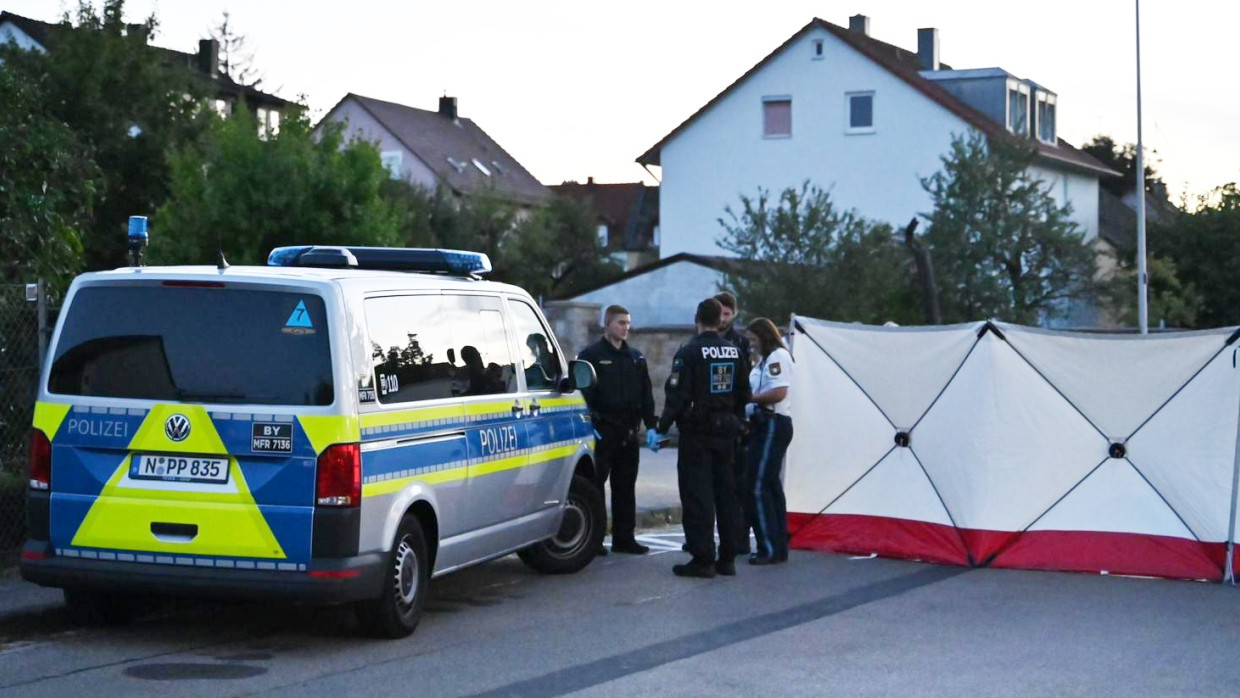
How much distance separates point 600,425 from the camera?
1200 cm

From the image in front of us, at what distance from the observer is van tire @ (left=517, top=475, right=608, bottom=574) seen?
11203 mm

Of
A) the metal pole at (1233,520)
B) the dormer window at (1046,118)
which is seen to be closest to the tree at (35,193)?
the metal pole at (1233,520)

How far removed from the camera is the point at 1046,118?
57531mm

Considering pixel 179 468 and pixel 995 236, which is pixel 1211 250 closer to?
pixel 995 236

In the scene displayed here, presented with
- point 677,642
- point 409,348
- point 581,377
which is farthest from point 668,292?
point 677,642

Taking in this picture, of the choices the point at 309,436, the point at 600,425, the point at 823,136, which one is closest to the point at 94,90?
the point at 823,136

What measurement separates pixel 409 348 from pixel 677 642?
2093mm

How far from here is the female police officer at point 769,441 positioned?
1184cm

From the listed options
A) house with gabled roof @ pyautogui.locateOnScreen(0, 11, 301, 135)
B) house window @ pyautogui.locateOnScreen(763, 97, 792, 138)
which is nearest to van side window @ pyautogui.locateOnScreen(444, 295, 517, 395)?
house window @ pyautogui.locateOnScreen(763, 97, 792, 138)

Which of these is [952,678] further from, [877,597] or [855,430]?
[855,430]

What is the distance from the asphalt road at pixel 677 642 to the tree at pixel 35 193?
127 inches

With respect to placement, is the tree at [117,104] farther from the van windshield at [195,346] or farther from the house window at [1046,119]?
the van windshield at [195,346]

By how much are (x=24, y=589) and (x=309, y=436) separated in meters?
2.66

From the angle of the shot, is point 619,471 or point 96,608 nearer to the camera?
point 96,608
